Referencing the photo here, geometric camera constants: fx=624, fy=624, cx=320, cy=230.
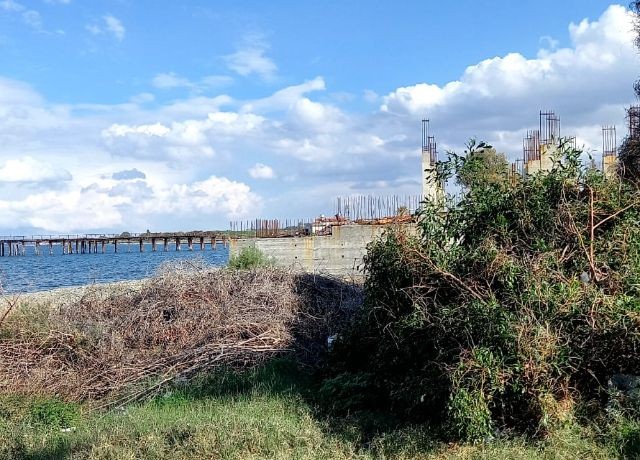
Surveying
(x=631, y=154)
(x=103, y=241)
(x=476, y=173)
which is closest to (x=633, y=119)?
(x=631, y=154)

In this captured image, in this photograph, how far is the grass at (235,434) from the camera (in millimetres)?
6203

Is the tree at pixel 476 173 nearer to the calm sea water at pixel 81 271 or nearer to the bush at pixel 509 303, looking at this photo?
the bush at pixel 509 303

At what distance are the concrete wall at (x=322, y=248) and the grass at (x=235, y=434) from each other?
42.6ft

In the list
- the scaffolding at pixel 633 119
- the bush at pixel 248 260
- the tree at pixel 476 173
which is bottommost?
the bush at pixel 248 260

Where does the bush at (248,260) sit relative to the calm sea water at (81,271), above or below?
above

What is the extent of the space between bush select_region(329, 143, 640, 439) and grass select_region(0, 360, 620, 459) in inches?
11.6

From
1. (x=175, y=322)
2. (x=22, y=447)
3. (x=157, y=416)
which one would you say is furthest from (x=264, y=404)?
(x=175, y=322)

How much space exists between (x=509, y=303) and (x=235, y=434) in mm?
3196

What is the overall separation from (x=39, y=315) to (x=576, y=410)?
28.9 ft

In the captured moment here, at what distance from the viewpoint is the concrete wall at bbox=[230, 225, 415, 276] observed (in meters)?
21.5

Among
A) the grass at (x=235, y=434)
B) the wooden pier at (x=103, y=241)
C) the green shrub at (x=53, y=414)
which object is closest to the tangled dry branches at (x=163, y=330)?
the green shrub at (x=53, y=414)

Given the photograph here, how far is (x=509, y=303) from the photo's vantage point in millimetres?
6598

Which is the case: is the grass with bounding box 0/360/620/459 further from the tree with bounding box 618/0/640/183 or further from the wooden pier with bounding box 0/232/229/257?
the wooden pier with bounding box 0/232/229/257

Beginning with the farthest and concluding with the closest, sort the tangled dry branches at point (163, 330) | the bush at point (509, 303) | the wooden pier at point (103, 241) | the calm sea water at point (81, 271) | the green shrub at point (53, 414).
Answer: the wooden pier at point (103, 241) < the calm sea water at point (81, 271) < the tangled dry branches at point (163, 330) < the green shrub at point (53, 414) < the bush at point (509, 303)
